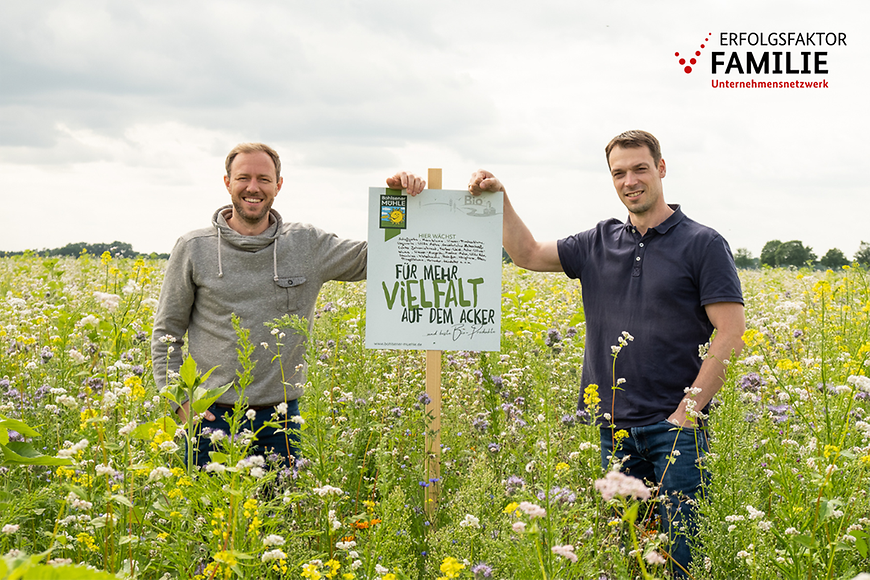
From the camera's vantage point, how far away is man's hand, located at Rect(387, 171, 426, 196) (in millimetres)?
3861

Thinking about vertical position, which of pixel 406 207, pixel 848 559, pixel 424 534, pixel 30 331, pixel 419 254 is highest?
pixel 406 207

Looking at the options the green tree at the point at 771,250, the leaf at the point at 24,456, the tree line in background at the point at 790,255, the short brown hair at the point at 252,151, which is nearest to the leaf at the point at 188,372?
the leaf at the point at 24,456

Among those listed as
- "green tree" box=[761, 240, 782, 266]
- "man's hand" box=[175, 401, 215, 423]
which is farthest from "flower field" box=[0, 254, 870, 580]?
"green tree" box=[761, 240, 782, 266]

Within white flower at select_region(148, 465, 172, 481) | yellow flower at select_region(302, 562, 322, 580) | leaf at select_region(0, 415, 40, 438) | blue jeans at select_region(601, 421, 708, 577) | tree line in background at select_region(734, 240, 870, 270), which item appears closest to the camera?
leaf at select_region(0, 415, 40, 438)

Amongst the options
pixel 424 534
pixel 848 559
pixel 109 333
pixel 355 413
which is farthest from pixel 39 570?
pixel 355 413

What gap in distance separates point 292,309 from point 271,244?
0.46 metres

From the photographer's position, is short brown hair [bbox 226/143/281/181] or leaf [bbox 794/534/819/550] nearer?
leaf [bbox 794/534/819/550]

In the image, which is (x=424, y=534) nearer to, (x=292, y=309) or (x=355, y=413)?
(x=355, y=413)

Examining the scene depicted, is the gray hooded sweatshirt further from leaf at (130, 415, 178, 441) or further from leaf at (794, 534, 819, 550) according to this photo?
leaf at (794, 534, 819, 550)

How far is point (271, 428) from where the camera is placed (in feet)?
12.9

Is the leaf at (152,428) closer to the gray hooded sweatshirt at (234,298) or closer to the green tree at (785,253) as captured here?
the gray hooded sweatshirt at (234,298)

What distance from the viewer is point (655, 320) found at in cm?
362

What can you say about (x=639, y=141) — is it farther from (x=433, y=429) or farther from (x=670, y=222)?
(x=433, y=429)

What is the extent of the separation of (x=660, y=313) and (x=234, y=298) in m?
2.62
